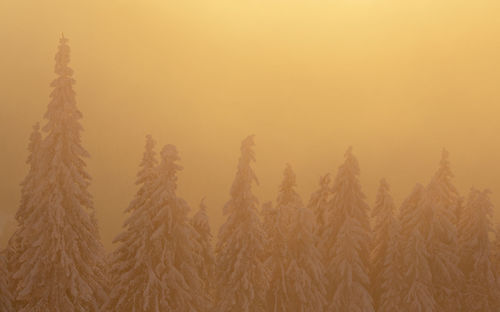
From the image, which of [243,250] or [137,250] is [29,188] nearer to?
[137,250]

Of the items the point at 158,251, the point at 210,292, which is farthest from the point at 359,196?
the point at 158,251

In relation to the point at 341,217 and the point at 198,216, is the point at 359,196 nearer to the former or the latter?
the point at 341,217

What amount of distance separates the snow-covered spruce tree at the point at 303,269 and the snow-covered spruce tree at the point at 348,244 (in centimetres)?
175

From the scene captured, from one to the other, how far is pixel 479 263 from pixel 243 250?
61.7 ft

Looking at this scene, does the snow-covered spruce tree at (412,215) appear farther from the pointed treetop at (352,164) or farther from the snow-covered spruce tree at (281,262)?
the snow-covered spruce tree at (281,262)

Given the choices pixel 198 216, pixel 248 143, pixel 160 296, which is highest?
pixel 248 143

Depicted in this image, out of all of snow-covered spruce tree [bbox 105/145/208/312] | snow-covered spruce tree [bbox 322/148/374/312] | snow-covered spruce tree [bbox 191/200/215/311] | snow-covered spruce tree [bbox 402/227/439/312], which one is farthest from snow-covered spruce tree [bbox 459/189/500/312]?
snow-covered spruce tree [bbox 105/145/208/312]

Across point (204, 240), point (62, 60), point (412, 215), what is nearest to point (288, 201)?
point (204, 240)

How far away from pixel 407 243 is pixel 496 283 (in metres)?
7.86

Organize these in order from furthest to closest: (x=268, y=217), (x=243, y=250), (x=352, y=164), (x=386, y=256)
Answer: (x=352, y=164) < (x=386, y=256) < (x=268, y=217) < (x=243, y=250)

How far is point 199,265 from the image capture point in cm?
2922

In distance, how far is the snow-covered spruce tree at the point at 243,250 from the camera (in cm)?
2705

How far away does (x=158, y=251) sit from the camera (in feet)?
80.8

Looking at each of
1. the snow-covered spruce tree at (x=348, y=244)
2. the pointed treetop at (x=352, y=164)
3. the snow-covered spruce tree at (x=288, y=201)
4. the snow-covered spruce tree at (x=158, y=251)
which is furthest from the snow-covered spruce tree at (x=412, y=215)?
the snow-covered spruce tree at (x=158, y=251)
